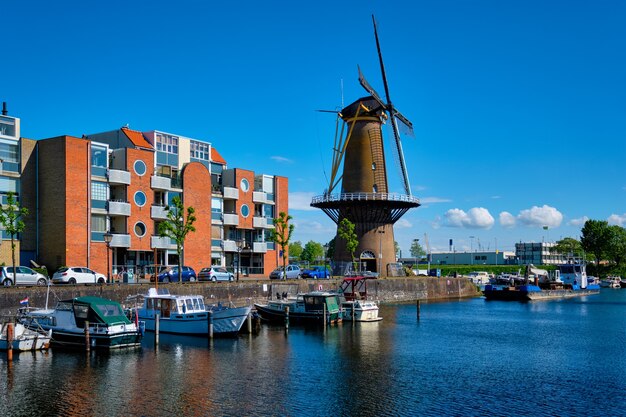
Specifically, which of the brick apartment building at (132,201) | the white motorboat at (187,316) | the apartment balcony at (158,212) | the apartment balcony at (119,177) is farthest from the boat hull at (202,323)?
the apartment balcony at (158,212)

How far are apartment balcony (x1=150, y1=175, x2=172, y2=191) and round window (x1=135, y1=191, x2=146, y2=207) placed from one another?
1681mm

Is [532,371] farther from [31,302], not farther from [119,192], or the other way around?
[119,192]

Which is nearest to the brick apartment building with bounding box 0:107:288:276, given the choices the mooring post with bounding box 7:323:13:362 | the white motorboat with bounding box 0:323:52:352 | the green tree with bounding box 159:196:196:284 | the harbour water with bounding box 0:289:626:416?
the green tree with bounding box 159:196:196:284

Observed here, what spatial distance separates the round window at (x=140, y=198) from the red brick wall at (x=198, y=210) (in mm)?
5819

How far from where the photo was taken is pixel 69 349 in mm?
40594

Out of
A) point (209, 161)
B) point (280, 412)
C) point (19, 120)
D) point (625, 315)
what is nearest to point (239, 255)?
point (209, 161)

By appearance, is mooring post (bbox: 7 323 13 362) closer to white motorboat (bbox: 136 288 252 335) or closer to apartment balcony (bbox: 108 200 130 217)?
white motorboat (bbox: 136 288 252 335)

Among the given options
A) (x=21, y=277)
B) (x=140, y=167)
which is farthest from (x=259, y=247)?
(x=21, y=277)

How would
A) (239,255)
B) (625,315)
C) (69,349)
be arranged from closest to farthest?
(69,349) → (625,315) → (239,255)

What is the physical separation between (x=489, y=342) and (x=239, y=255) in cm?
3973

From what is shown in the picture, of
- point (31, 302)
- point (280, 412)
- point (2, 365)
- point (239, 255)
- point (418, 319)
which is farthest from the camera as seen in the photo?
point (239, 255)

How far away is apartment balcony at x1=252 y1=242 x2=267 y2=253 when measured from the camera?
284 feet

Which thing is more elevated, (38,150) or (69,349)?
(38,150)

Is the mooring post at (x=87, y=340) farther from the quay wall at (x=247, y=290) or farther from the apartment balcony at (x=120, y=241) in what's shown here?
the apartment balcony at (x=120, y=241)
